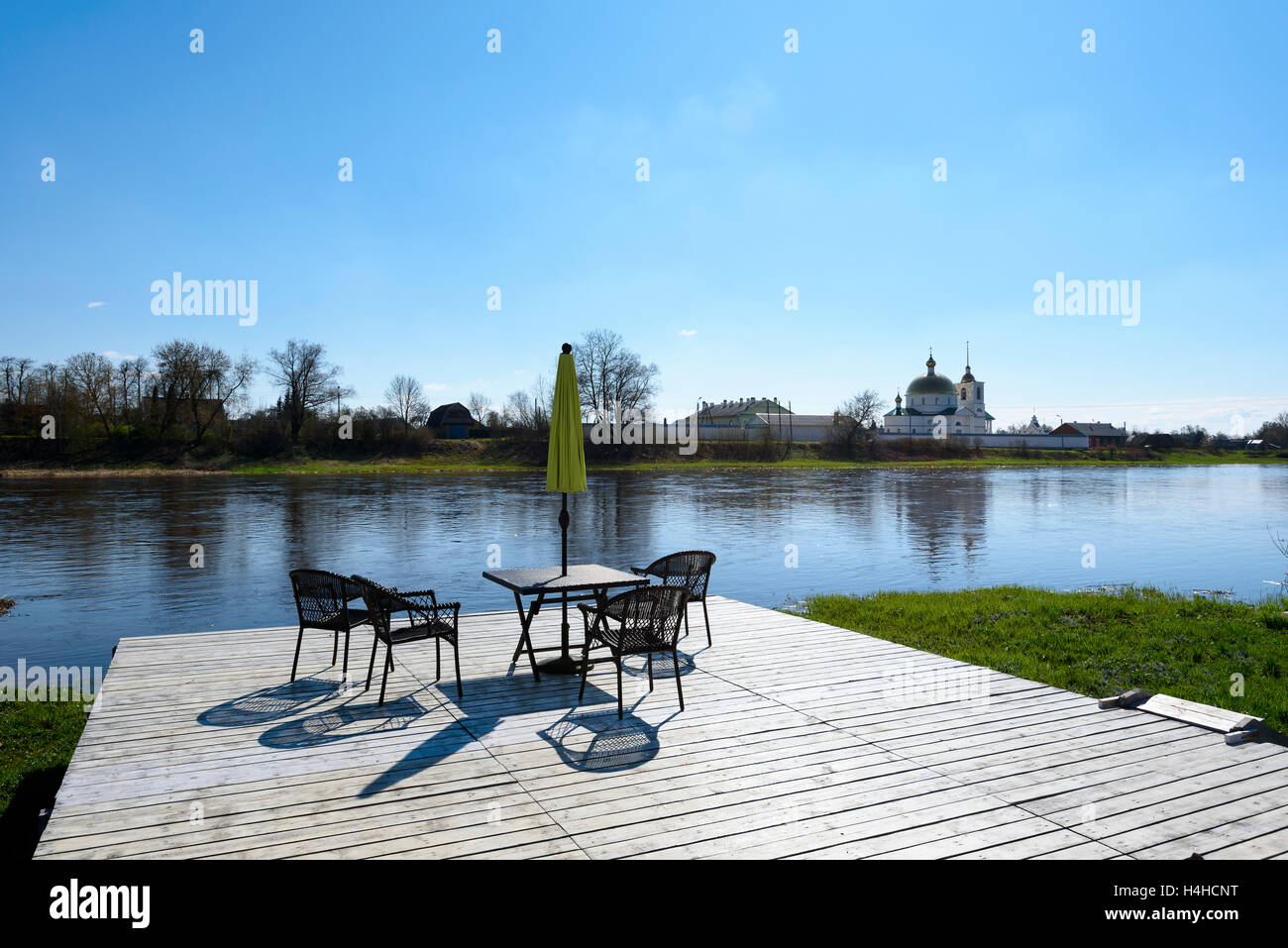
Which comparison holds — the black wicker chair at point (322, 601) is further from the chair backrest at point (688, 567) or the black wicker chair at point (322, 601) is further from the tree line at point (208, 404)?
the tree line at point (208, 404)

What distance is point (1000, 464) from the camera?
75.9 metres

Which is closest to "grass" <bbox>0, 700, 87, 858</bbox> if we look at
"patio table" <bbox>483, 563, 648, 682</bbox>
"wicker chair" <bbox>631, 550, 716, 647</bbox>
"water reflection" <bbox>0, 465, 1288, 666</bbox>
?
"water reflection" <bbox>0, 465, 1288, 666</bbox>

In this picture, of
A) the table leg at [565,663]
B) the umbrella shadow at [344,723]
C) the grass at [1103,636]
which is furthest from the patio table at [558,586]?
the grass at [1103,636]

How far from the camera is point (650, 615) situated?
5715 millimetres

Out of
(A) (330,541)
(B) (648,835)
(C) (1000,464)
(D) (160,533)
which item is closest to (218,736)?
(B) (648,835)

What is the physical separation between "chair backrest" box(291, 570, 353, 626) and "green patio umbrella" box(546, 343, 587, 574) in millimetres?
1848

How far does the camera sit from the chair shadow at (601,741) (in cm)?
457

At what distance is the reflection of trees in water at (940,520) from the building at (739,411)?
54.2 m

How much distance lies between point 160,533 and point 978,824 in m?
23.3

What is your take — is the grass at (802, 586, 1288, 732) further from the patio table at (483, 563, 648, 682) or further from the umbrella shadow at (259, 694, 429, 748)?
the umbrella shadow at (259, 694, 429, 748)

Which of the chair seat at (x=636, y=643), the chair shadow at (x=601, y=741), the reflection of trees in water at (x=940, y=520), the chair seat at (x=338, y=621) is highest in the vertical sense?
the chair seat at (x=338, y=621)

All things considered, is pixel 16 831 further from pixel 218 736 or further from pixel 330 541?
pixel 330 541

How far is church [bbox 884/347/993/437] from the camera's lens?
10874cm
